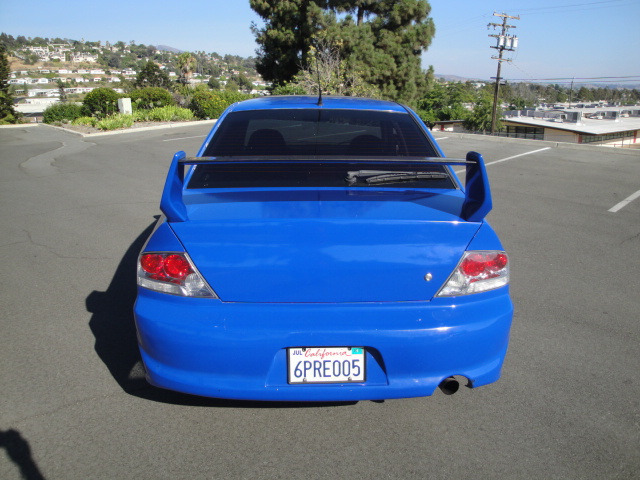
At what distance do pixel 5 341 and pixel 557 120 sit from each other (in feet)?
252

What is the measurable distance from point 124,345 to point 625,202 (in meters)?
7.50

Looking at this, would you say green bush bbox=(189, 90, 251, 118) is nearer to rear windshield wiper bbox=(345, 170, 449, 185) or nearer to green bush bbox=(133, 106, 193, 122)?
green bush bbox=(133, 106, 193, 122)

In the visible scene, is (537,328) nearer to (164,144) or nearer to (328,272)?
(328,272)

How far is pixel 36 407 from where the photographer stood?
294cm

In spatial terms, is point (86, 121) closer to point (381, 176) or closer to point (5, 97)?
point (5, 97)

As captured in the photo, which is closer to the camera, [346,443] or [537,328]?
[346,443]

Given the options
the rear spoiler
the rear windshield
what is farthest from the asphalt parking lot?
the rear windshield

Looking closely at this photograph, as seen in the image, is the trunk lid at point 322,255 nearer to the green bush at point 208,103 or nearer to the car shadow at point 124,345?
the car shadow at point 124,345

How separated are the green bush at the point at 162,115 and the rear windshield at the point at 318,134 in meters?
21.2

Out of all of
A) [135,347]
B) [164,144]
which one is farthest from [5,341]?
[164,144]

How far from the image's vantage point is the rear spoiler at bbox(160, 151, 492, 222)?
252 cm

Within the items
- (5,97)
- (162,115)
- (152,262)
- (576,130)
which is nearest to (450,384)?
(152,262)

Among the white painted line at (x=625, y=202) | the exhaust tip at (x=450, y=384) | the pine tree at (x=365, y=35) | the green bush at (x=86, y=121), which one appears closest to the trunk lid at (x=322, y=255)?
the exhaust tip at (x=450, y=384)

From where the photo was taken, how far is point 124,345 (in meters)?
3.67
